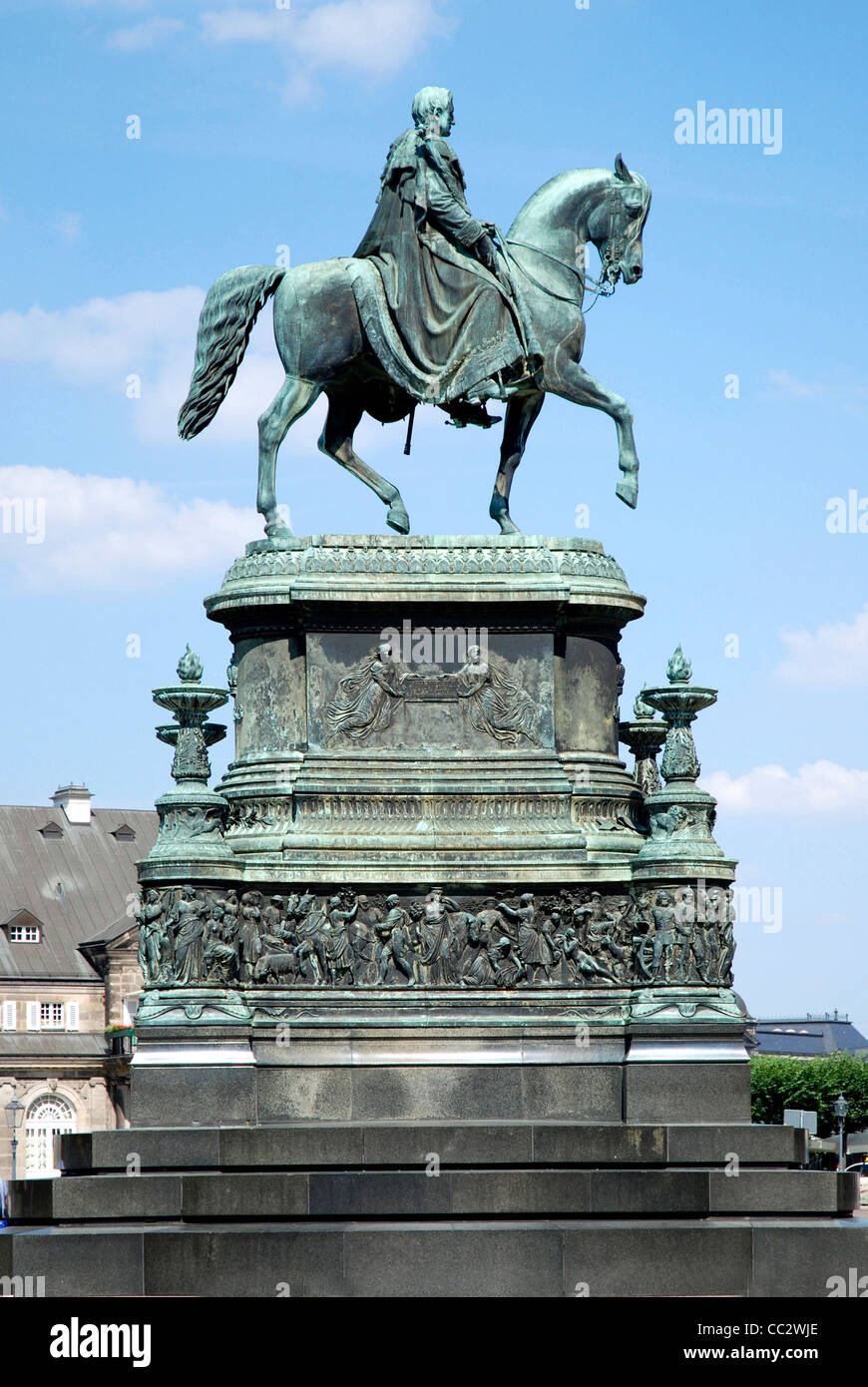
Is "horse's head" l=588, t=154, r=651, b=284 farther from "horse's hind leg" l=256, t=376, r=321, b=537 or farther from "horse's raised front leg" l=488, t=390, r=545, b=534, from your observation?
"horse's hind leg" l=256, t=376, r=321, b=537

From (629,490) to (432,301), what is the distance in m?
2.79

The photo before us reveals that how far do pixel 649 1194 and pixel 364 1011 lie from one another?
346cm

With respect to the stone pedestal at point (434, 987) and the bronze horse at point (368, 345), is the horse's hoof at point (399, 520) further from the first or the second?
the stone pedestal at point (434, 987)

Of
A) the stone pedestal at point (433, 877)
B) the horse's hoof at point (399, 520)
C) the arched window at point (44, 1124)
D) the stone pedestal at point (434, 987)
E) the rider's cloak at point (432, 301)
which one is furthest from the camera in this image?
the arched window at point (44, 1124)

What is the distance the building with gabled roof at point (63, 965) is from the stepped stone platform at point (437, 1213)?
85.8m

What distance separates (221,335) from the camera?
92.3 feet

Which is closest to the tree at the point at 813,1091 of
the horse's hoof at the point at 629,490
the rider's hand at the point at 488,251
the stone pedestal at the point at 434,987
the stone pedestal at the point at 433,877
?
the horse's hoof at the point at 629,490

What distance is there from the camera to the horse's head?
92.1 ft

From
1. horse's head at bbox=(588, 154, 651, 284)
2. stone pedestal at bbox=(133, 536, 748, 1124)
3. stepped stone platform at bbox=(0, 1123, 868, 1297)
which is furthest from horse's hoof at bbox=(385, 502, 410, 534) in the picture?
stepped stone platform at bbox=(0, 1123, 868, 1297)

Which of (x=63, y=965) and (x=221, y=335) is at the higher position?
(x=63, y=965)

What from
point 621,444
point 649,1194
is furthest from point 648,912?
point 621,444

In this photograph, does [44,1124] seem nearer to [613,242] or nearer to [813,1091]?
[813,1091]

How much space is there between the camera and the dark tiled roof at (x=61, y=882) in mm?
110375

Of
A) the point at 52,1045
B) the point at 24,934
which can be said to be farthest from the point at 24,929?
the point at 52,1045
